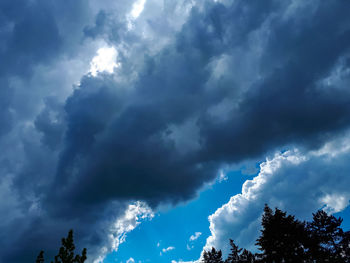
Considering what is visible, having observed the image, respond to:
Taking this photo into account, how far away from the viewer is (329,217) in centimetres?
3042

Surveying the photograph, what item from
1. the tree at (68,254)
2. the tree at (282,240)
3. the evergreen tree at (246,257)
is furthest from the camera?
the evergreen tree at (246,257)

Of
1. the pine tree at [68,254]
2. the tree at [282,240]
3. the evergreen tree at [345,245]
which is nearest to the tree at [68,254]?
the pine tree at [68,254]

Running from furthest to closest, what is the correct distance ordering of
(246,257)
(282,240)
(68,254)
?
(246,257), (282,240), (68,254)

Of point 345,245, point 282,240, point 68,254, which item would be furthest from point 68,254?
point 345,245

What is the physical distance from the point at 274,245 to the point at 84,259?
70.1 feet

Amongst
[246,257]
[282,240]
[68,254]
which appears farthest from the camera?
[246,257]

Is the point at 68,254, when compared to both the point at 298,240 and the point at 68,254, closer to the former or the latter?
the point at 68,254

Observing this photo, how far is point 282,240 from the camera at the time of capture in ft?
84.1

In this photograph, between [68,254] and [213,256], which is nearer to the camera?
[68,254]

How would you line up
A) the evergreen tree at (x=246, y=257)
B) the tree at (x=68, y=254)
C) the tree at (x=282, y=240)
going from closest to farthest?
the tree at (x=68, y=254) < the tree at (x=282, y=240) < the evergreen tree at (x=246, y=257)

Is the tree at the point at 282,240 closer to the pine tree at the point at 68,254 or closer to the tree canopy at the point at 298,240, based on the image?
the tree canopy at the point at 298,240

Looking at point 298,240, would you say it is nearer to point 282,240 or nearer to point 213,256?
point 282,240

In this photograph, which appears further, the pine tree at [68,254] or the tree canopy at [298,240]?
the tree canopy at [298,240]

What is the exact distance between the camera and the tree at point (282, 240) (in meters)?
24.9
